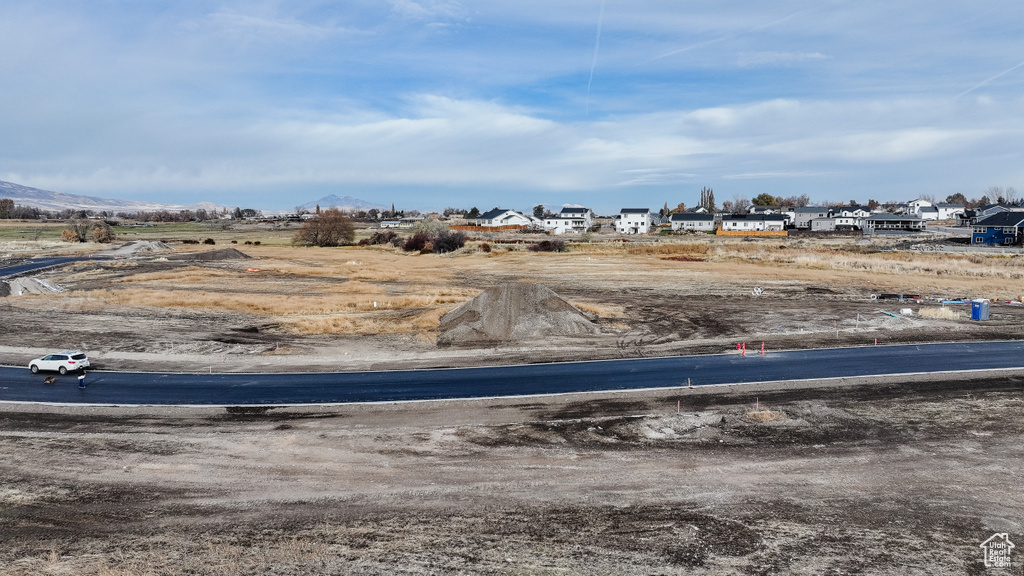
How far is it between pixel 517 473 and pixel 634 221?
470ft

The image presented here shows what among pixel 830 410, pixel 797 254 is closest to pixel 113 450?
pixel 830 410

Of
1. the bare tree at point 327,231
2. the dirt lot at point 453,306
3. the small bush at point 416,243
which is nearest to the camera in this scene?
the dirt lot at point 453,306

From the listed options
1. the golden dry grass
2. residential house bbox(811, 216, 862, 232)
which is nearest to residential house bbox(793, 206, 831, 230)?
residential house bbox(811, 216, 862, 232)

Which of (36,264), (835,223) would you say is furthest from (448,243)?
(835,223)

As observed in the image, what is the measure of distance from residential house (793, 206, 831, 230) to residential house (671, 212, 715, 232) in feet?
92.1

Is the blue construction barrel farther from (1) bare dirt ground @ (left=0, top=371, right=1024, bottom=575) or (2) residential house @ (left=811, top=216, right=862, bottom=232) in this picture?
(2) residential house @ (left=811, top=216, right=862, bottom=232)

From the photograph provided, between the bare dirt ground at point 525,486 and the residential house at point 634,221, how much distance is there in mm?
132847

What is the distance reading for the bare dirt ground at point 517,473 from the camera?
43.6 ft

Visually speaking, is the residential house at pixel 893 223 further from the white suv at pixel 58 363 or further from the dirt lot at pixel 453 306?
the white suv at pixel 58 363

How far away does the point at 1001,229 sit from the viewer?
9938 centimetres

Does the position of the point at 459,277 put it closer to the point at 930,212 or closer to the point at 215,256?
the point at 215,256

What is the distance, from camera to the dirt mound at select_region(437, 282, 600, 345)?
35688 mm

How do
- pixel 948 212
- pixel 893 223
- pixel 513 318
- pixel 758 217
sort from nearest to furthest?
pixel 513 318
pixel 893 223
pixel 758 217
pixel 948 212

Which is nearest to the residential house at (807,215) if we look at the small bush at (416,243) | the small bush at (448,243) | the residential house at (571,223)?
the residential house at (571,223)
